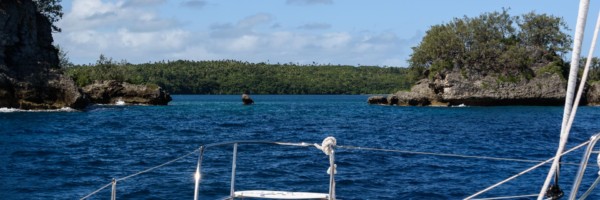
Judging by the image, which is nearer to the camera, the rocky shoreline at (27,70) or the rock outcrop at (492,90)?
→ the rocky shoreline at (27,70)

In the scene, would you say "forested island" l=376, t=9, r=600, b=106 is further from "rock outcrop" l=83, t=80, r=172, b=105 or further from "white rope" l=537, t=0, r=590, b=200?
"white rope" l=537, t=0, r=590, b=200

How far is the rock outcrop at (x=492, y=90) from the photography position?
90.5 metres

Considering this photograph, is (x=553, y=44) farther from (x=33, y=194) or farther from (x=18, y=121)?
(x=33, y=194)

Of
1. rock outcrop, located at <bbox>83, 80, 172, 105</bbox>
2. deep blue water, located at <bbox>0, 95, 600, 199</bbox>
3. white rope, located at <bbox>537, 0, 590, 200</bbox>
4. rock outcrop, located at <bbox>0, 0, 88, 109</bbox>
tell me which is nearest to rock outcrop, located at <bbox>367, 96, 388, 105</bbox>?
rock outcrop, located at <bbox>83, 80, 172, 105</bbox>

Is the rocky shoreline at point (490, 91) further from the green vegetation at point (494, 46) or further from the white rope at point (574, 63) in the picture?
the white rope at point (574, 63)

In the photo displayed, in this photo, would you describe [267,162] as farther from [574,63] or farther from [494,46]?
[494,46]

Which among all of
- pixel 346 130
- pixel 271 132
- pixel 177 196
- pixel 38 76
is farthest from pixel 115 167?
pixel 38 76

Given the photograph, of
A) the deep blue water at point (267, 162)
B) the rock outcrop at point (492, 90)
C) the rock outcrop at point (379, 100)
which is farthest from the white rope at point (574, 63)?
the rock outcrop at point (379, 100)

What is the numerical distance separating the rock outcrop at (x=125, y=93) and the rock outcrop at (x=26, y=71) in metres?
20.3

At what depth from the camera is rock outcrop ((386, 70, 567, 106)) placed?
297 feet

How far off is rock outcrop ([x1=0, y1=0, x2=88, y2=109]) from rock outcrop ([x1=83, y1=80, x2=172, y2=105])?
2031 centimetres

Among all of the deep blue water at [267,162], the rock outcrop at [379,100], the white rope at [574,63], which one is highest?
the white rope at [574,63]

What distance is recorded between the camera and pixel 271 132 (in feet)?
145

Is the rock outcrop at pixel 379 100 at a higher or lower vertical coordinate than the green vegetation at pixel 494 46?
lower
